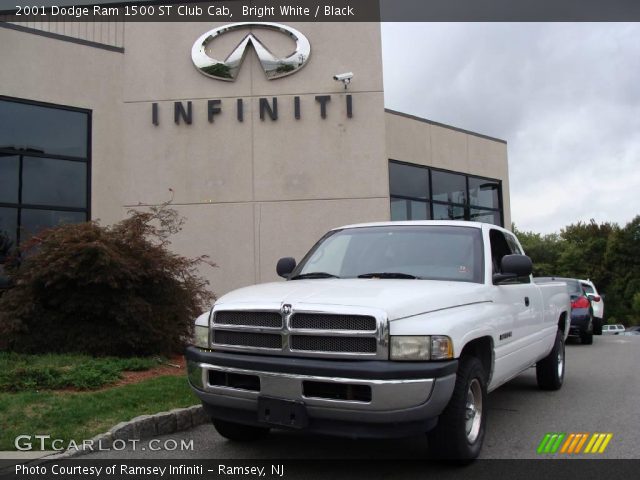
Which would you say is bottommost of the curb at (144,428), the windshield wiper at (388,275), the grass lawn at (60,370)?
the curb at (144,428)

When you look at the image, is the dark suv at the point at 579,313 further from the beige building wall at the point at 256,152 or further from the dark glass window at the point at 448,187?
the dark glass window at the point at 448,187

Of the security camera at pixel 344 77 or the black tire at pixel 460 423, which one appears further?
the security camera at pixel 344 77

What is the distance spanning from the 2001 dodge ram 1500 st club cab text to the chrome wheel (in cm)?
1

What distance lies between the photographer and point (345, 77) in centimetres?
1311

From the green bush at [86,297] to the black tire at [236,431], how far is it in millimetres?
3574

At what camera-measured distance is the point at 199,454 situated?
459 centimetres


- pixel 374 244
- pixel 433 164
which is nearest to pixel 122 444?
pixel 374 244

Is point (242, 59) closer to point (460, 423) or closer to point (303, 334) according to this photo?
point (303, 334)

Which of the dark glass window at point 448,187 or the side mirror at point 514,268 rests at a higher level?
the dark glass window at point 448,187

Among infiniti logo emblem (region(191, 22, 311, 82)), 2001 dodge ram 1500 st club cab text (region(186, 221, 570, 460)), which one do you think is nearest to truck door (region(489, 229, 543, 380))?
2001 dodge ram 1500 st club cab text (region(186, 221, 570, 460))

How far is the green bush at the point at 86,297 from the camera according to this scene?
764 cm

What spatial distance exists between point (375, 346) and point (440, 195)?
14087 mm

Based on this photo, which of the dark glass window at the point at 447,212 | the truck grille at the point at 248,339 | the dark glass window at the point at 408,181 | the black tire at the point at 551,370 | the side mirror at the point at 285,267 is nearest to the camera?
the truck grille at the point at 248,339

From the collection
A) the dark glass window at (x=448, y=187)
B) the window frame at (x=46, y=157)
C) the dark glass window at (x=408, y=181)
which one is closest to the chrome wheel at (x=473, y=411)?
the window frame at (x=46, y=157)
